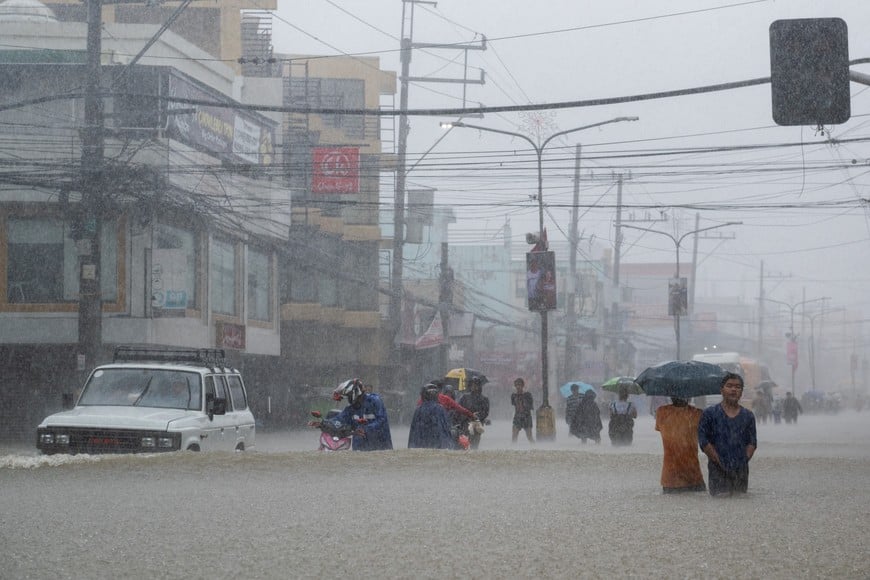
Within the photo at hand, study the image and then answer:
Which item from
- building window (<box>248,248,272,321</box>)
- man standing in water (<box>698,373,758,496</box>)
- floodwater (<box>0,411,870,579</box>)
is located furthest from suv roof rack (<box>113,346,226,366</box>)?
building window (<box>248,248,272,321</box>)

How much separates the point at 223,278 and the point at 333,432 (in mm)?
23274

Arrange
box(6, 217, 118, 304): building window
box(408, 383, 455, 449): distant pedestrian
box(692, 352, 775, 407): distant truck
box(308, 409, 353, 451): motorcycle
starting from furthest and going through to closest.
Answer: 1. box(692, 352, 775, 407): distant truck
2. box(6, 217, 118, 304): building window
3. box(408, 383, 455, 449): distant pedestrian
4. box(308, 409, 353, 451): motorcycle

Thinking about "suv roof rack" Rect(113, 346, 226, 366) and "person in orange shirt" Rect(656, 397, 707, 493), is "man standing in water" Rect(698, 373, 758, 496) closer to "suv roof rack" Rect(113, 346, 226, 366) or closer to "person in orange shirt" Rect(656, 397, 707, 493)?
"person in orange shirt" Rect(656, 397, 707, 493)

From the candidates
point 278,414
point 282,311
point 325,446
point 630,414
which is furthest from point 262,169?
point 325,446

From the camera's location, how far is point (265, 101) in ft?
164

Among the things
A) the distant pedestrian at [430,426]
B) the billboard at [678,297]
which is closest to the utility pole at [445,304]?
the billboard at [678,297]

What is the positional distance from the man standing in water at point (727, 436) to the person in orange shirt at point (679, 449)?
16.6 inches

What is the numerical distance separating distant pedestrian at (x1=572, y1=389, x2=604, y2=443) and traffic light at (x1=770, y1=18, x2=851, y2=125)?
58.7 ft

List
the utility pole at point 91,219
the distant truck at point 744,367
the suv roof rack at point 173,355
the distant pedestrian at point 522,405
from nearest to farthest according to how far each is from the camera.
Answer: the suv roof rack at point 173,355
the utility pole at point 91,219
the distant pedestrian at point 522,405
the distant truck at point 744,367

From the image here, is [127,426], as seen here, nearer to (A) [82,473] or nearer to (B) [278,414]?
(A) [82,473]

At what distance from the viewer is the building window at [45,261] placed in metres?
34.9

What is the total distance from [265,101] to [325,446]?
32511mm

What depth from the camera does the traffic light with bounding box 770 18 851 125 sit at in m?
12.5

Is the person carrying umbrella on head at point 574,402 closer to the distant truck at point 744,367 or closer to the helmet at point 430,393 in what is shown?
the helmet at point 430,393
